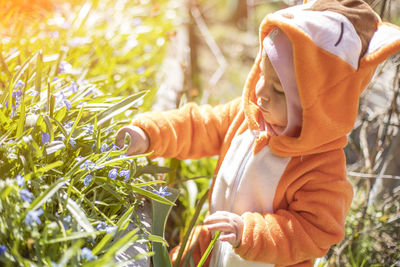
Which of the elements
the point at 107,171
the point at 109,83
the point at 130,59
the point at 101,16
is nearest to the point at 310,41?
the point at 107,171

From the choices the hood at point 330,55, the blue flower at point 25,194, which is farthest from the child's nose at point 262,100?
the blue flower at point 25,194

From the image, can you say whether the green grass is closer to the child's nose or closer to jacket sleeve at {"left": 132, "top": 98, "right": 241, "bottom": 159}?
jacket sleeve at {"left": 132, "top": 98, "right": 241, "bottom": 159}

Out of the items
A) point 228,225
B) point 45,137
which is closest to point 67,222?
point 45,137

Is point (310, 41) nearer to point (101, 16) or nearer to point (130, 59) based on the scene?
point (130, 59)

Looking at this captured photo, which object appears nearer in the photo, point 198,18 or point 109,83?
point 109,83

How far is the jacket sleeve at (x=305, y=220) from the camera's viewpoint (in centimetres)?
123

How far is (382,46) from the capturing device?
1.08 m

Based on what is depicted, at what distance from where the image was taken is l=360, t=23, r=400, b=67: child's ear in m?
1.06

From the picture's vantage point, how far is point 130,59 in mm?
2529

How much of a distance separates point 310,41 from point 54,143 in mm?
783

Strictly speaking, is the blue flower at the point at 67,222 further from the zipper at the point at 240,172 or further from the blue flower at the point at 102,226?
the zipper at the point at 240,172

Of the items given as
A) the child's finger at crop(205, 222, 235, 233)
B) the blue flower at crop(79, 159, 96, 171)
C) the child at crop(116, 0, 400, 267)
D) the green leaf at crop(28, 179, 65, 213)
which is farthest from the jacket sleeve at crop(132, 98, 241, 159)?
the green leaf at crop(28, 179, 65, 213)

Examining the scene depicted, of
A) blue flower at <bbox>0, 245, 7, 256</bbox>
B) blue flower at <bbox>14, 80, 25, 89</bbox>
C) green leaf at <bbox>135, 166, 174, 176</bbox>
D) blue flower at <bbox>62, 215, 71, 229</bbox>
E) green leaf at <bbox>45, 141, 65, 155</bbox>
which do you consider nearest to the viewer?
blue flower at <bbox>0, 245, 7, 256</bbox>

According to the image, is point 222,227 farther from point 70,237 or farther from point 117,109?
point 117,109
